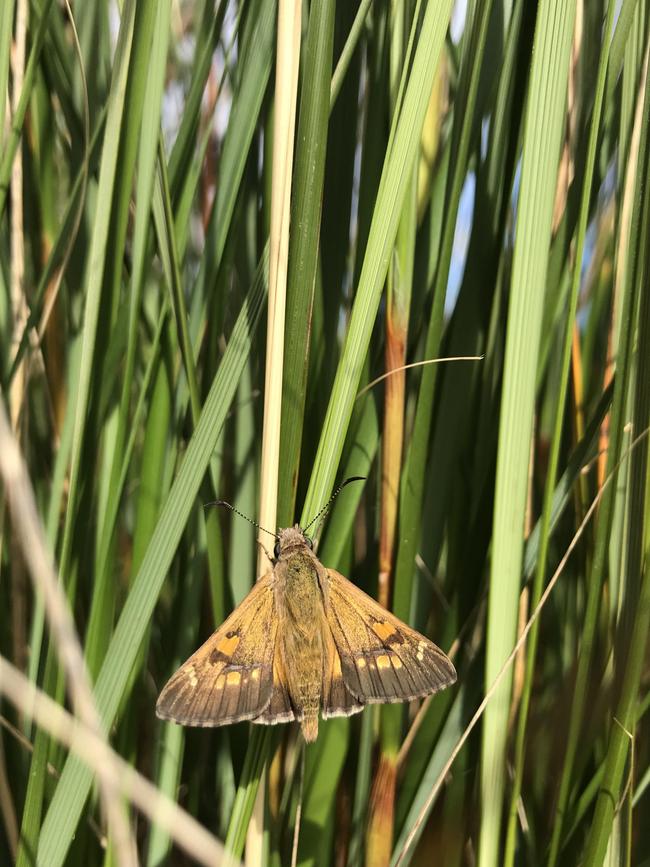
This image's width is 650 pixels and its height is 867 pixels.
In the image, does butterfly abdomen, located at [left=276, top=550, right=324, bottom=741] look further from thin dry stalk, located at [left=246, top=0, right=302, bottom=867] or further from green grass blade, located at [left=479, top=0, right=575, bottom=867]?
green grass blade, located at [left=479, top=0, right=575, bottom=867]

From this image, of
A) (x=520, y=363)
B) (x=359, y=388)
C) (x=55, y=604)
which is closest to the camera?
(x=55, y=604)

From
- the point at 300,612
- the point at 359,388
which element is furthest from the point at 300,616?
the point at 359,388

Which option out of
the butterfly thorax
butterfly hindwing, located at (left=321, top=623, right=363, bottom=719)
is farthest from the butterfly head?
butterfly hindwing, located at (left=321, top=623, right=363, bottom=719)

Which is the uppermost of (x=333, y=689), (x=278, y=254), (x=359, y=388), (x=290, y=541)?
(x=278, y=254)

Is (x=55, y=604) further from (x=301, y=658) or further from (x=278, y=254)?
(x=301, y=658)

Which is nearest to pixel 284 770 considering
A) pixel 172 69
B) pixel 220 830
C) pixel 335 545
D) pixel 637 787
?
pixel 220 830

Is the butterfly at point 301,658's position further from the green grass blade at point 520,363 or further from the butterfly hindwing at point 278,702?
the green grass blade at point 520,363

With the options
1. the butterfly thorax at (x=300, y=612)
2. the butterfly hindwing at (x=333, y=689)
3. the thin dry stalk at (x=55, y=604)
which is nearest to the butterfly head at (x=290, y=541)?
the butterfly thorax at (x=300, y=612)
